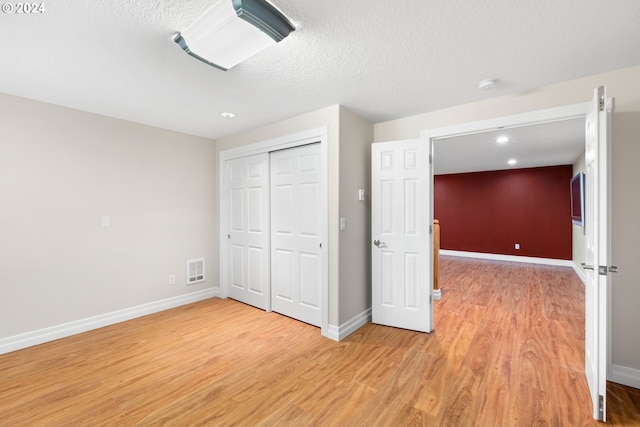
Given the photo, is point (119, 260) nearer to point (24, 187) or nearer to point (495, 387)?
point (24, 187)

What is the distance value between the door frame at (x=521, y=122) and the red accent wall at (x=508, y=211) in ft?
17.8

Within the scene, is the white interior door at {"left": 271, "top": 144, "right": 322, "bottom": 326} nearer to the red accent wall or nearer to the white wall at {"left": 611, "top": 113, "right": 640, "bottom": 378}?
the white wall at {"left": 611, "top": 113, "right": 640, "bottom": 378}

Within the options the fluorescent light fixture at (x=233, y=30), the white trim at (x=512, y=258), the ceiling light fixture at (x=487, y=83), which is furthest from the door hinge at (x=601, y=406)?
the white trim at (x=512, y=258)

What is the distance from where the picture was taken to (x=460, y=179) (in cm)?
787

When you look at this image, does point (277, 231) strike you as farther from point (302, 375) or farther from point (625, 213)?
point (625, 213)

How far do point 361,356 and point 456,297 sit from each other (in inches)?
95.0

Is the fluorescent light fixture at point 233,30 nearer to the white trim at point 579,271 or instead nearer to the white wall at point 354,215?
the white wall at point 354,215

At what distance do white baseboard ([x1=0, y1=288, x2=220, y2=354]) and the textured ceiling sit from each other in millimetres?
2298

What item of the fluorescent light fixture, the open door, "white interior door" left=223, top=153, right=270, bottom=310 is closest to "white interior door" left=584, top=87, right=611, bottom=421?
the open door

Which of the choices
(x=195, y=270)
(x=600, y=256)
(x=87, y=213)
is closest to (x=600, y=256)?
(x=600, y=256)

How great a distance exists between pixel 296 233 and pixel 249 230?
0.88 metres

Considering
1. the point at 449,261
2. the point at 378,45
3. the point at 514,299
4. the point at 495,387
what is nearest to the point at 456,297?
the point at 514,299

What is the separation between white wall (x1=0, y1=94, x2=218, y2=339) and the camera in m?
2.64

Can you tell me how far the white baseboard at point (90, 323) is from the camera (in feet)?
8.61
